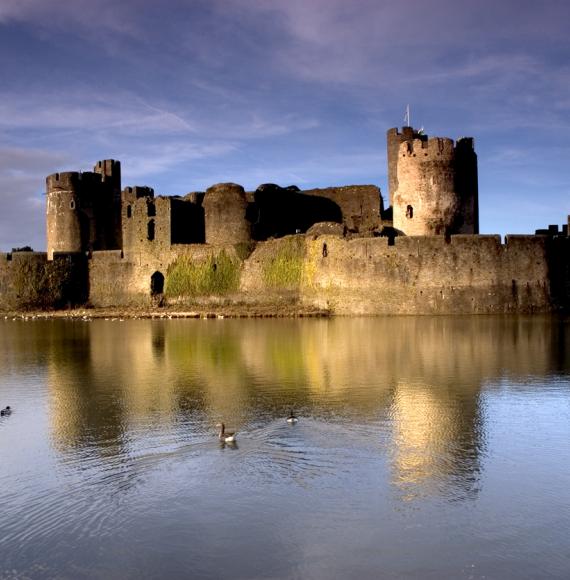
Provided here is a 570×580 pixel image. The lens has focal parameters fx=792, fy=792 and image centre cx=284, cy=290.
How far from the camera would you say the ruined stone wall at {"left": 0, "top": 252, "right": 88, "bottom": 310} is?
37.7 metres

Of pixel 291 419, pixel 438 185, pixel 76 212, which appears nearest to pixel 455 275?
pixel 438 185

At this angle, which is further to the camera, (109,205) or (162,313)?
(109,205)

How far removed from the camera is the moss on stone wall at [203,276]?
34.3 m

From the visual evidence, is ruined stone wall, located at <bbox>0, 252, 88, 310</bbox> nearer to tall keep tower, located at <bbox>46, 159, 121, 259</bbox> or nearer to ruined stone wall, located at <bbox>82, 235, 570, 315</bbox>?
tall keep tower, located at <bbox>46, 159, 121, 259</bbox>

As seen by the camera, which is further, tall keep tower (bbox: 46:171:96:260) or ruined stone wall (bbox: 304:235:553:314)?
tall keep tower (bbox: 46:171:96:260)

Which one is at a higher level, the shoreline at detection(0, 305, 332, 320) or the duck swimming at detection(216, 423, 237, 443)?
the shoreline at detection(0, 305, 332, 320)

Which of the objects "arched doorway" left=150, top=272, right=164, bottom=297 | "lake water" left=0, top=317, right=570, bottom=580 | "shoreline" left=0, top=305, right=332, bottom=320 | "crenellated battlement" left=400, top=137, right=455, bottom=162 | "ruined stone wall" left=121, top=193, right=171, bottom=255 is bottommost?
"lake water" left=0, top=317, right=570, bottom=580

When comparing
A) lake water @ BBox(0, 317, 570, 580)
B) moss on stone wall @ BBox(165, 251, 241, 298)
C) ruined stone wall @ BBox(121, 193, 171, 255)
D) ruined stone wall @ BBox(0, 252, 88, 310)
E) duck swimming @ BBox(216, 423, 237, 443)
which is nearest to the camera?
lake water @ BBox(0, 317, 570, 580)

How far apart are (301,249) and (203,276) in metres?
5.20

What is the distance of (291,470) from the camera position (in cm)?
774

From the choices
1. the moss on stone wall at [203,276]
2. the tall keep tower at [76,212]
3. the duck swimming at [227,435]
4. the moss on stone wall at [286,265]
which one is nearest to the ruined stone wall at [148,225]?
the moss on stone wall at [203,276]

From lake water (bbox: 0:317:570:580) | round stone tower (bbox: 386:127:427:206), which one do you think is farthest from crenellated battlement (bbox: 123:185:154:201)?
lake water (bbox: 0:317:570:580)

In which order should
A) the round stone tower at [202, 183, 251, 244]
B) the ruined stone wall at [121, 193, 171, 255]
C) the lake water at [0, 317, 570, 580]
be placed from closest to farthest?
the lake water at [0, 317, 570, 580], the ruined stone wall at [121, 193, 171, 255], the round stone tower at [202, 183, 251, 244]

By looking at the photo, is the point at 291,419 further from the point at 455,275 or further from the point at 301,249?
the point at 301,249
